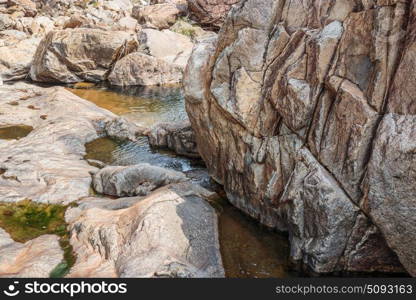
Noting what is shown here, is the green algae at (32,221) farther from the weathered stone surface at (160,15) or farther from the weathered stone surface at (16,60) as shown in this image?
the weathered stone surface at (160,15)

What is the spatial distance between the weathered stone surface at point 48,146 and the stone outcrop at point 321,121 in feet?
23.9

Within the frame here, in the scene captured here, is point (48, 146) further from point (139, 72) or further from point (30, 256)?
point (139, 72)

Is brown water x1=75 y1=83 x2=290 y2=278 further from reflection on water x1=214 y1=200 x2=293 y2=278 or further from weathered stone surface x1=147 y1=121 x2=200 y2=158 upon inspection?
weathered stone surface x1=147 y1=121 x2=200 y2=158

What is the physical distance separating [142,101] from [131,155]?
42.9ft

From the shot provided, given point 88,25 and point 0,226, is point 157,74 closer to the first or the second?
point 88,25

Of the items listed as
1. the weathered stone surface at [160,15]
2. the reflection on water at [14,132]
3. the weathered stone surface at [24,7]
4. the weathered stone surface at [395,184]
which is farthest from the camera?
the weathered stone surface at [24,7]

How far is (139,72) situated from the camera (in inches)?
1564

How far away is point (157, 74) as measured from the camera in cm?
4028

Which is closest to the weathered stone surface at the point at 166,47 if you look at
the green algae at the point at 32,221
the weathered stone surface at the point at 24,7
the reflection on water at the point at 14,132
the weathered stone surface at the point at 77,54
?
the weathered stone surface at the point at 77,54

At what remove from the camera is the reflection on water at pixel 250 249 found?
38.8 ft

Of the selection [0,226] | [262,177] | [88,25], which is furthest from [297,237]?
[88,25]

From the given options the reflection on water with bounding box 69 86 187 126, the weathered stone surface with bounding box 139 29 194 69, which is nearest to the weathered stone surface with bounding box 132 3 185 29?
the weathered stone surface with bounding box 139 29 194 69

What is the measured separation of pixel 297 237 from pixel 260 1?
8.18 m

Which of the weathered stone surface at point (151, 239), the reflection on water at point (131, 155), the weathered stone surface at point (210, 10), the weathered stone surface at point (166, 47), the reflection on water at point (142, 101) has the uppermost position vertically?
the weathered stone surface at point (210, 10)
